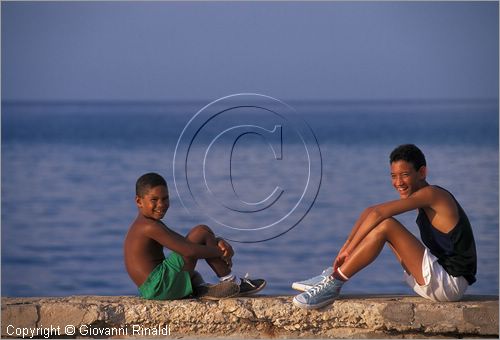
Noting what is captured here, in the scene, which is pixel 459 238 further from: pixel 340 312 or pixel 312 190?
pixel 312 190

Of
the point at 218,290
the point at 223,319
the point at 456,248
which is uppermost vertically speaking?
the point at 456,248

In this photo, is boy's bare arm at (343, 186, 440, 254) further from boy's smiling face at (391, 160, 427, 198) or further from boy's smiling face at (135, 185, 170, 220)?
boy's smiling face at (135, 185, 170, 220)

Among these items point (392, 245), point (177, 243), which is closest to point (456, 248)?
point (392, 245)

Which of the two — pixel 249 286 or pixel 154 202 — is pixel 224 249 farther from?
pixel 154 202

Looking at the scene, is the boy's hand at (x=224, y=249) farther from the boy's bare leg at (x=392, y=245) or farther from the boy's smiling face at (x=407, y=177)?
the boy's smiling face at (x=407, y=177)

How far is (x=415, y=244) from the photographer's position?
5250 mm

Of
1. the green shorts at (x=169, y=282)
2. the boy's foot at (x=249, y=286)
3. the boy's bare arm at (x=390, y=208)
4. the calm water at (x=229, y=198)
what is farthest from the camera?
the calm water at (x=229, y=198)

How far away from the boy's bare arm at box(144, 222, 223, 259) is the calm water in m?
0.68

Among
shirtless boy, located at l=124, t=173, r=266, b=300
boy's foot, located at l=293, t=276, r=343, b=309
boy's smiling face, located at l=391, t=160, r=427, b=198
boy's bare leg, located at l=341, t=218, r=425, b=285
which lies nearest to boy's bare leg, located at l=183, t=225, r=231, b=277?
shirtless boy, located at l=124, t=173, r=266, b=300

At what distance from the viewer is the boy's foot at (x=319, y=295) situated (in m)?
5.21

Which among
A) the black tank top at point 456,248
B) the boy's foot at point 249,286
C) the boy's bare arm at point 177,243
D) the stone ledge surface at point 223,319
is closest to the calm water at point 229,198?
the boy's foot at point 249,286

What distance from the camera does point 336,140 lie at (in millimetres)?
34062

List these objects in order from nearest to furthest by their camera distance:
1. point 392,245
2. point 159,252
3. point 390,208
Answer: point 390,208
point 392,245
point 159,252

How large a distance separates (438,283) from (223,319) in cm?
112
